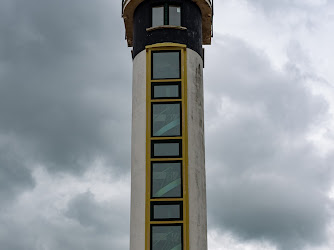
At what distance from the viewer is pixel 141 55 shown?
212 ft

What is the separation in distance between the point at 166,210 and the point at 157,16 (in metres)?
19.4

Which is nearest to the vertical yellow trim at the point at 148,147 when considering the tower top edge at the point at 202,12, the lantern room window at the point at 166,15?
the lantern room window at the point at 166,15

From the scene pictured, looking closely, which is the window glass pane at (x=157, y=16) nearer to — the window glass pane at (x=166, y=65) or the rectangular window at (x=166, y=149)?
the window glass pane at (x=166, y=65)

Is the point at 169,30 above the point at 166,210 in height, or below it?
above

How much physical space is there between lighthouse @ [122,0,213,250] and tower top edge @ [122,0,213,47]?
0.33 ft

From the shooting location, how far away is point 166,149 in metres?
60.6

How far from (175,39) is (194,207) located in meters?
16.5

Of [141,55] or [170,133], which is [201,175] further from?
[141,55]

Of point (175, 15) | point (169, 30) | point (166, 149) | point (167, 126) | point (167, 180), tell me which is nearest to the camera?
point (167, 180)

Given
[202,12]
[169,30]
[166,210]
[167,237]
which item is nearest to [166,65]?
[169,30]

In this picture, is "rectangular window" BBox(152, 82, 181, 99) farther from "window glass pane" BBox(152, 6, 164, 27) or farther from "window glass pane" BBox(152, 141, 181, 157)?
"window glass pane" BBox(152, 6, 164, 27)

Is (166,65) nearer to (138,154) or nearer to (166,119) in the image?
(166,119)

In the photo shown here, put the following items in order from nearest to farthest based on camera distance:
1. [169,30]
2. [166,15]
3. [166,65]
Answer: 1. [166,65]
2. [169,30]
3. [166,15]

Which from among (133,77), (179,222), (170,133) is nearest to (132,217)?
(179,222)
